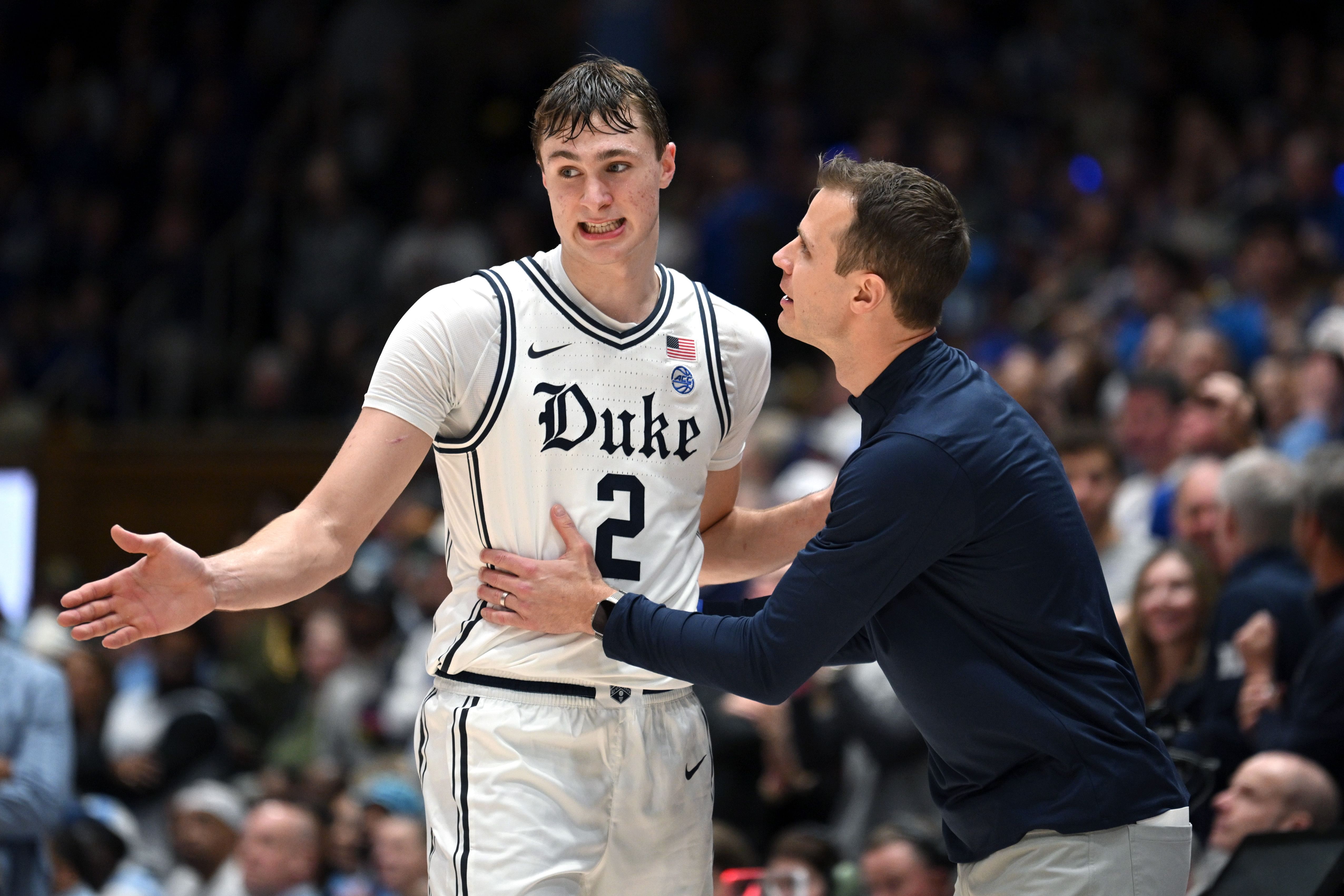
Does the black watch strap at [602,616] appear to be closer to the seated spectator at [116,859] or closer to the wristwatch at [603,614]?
the wristwatch at [603,614]

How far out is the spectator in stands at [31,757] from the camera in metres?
5.45

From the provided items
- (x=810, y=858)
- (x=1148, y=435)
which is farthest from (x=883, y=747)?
(x=1148, y=435)

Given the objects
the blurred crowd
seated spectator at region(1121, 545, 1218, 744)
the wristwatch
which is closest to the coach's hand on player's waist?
the wristwatch

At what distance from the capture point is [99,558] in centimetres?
1194

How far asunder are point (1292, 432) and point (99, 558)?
28.3 feet

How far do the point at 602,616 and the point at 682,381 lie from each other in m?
0.61

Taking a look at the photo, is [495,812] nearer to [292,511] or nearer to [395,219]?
[292,511]

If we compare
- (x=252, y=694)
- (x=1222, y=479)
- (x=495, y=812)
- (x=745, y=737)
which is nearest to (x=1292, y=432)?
(x=1222, y=479)

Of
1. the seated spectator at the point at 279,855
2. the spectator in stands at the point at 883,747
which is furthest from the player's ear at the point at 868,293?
the seated spectator at the point at 279,855

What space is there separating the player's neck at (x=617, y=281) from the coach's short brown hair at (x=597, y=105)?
24 cm

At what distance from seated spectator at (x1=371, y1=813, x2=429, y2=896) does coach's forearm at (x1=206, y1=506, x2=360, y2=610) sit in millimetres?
3273

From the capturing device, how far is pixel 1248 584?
4961 mm

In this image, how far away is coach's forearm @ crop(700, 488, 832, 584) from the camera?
12.5ft

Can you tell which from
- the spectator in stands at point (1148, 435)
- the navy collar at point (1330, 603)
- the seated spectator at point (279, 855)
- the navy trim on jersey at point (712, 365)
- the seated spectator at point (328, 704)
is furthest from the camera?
the seated spectator at point (328, 704)
